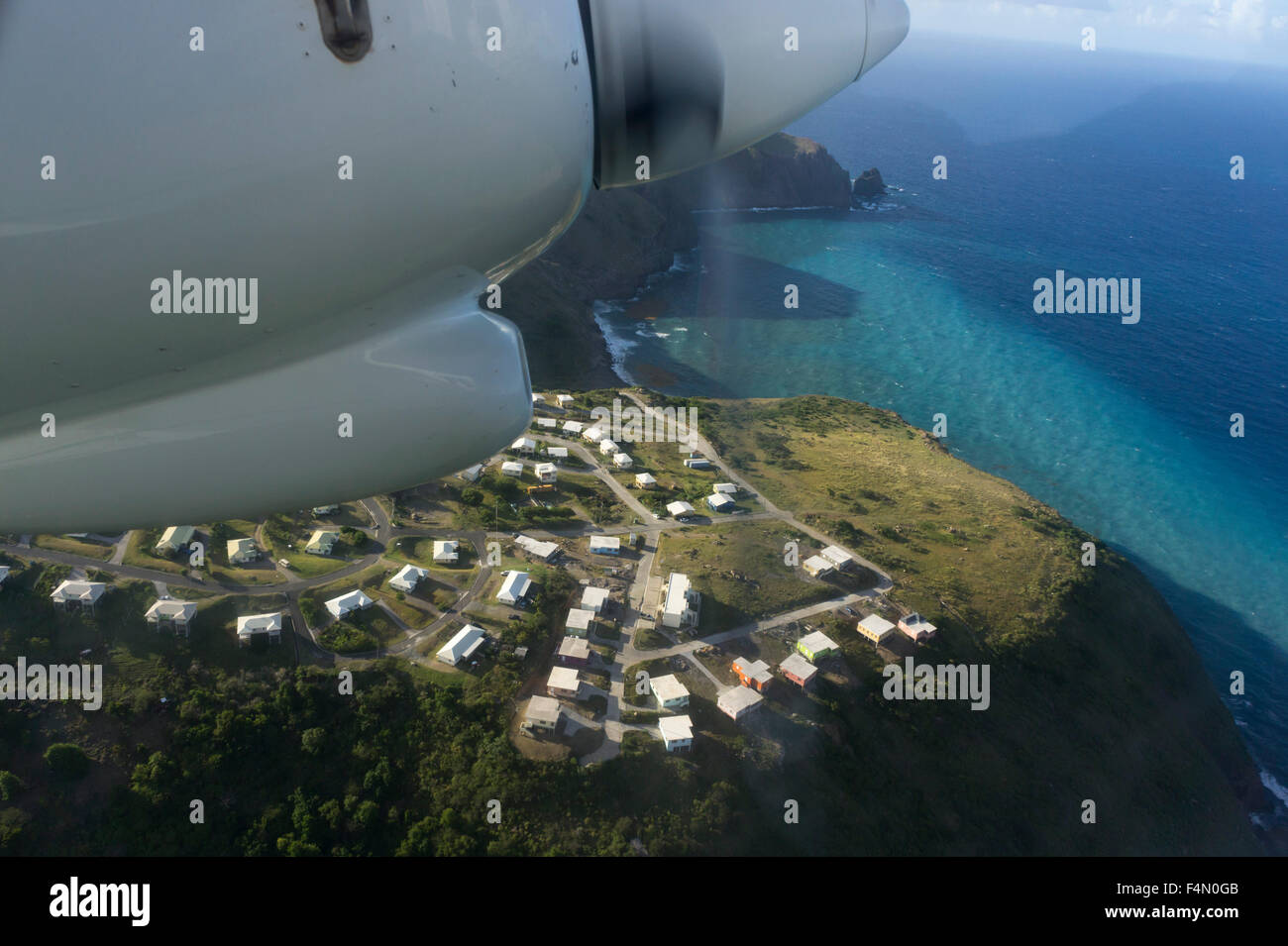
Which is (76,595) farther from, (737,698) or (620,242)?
(620,242)

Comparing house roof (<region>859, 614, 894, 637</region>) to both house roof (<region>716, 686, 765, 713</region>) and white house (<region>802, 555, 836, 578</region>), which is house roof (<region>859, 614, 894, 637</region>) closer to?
white house (<region>802, 555, 836, 578</region>)

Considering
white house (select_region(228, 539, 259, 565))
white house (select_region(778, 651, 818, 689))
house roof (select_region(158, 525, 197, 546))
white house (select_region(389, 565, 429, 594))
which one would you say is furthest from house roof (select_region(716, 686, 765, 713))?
house roof (select_region(158, 525, 197, 546))

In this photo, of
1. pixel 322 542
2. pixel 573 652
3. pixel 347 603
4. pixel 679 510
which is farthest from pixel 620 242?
pixel 573 652

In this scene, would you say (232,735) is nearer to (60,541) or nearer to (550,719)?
(550,719)

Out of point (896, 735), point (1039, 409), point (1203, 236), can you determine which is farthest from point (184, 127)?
point (1203, 236)

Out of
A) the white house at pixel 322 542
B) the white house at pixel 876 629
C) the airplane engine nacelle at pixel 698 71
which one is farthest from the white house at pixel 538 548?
the airplane engine nacelle at pixel 698 71

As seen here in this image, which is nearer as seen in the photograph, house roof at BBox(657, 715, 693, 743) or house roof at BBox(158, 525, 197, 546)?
house roof at BBox(657, 715, 693, 743)

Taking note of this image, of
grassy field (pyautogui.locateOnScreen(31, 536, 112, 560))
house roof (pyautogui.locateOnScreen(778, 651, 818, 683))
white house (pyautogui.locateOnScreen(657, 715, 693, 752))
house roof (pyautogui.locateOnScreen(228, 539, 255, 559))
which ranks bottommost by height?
white house (pyautogui.locateOnScreen(657, 715, 693, 752))

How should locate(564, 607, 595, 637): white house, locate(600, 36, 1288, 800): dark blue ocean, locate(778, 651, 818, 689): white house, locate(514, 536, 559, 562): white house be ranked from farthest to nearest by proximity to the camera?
1. locate(600, 36, 1288, 800): dark blue ocean
2. locate(514, 536, 559, 562): white house
3. locate(564, 607, 595, 637): white house
4. locate(778, 651, 818, 689): white house
